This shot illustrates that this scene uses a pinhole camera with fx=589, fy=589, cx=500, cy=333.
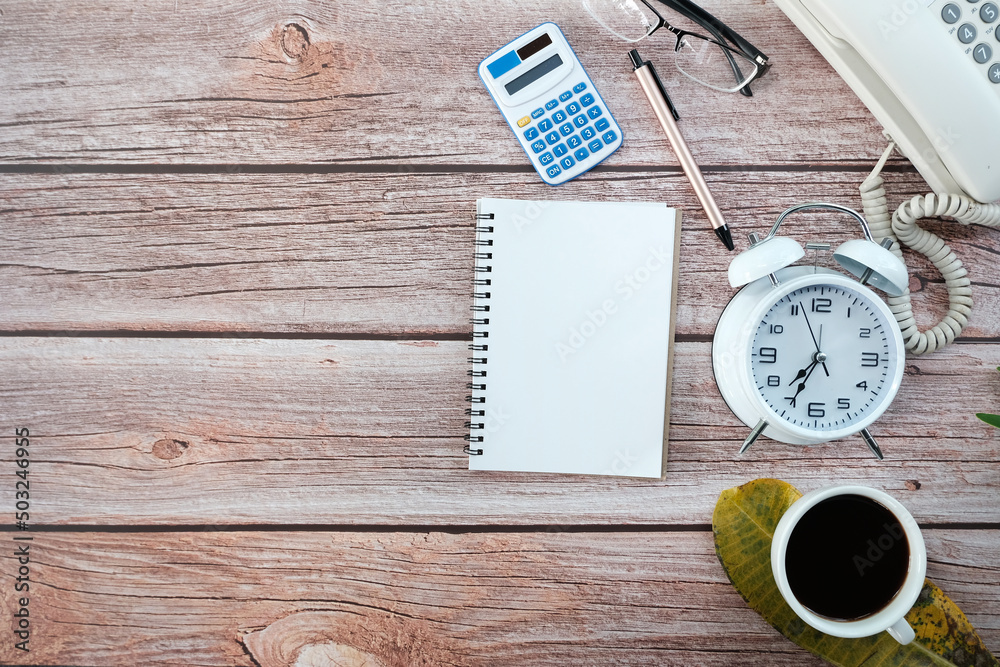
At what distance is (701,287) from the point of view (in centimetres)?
64

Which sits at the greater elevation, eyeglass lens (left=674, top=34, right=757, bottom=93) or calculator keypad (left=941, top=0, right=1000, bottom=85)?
calculator keypad (left=941, top=0, right=1000, bottom=85)

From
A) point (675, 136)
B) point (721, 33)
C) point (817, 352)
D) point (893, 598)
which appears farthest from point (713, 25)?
point (893, 598)

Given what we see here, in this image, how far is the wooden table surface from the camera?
63 cm

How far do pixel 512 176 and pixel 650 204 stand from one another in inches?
6.0

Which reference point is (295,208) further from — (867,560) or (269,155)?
(867,560)

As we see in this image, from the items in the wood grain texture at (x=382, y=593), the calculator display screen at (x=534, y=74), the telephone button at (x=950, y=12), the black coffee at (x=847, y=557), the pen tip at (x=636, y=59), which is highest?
the telephone button at (x=950, y=12)

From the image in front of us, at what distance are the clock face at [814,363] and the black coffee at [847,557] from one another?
0.27 feet

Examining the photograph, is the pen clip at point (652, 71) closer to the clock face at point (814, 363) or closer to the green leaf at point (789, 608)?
the clock face at point (814, 363)

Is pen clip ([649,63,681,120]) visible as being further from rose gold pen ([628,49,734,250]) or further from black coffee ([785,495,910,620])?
black coffee ([785,495,910,620])

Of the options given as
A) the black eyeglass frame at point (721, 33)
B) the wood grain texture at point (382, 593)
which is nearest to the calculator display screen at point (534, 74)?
the black eyeglass frame at point (721, 33)

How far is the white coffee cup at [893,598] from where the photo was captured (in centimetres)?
52

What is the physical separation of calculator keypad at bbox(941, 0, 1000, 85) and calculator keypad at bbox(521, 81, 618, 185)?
1.03 feet

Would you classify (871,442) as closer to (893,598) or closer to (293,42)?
(893,598)

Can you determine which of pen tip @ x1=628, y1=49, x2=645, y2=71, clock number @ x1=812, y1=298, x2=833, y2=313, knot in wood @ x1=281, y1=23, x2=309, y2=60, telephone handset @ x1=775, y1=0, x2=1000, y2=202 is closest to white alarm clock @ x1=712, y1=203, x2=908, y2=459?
clock number @ x1=812, y1=298, x2=833, y2=313
